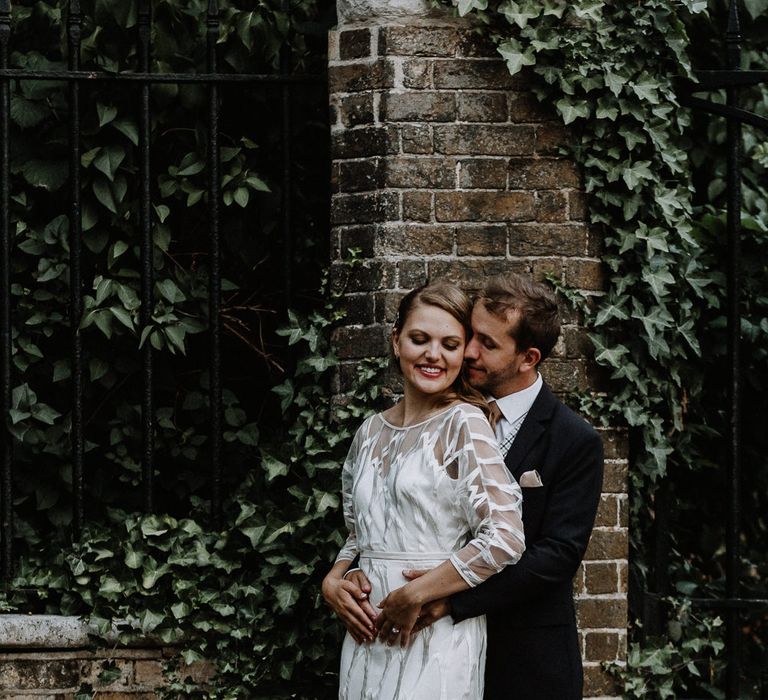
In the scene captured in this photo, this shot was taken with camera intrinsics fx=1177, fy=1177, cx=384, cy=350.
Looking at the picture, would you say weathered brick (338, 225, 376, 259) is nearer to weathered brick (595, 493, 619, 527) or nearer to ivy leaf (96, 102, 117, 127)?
ivy leaf (96, 102, 117, 127)

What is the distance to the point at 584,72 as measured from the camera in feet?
11.9

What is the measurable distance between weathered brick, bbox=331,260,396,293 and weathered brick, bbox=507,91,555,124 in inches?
24.0

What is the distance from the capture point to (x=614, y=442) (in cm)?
370

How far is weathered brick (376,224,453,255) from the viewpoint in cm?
361

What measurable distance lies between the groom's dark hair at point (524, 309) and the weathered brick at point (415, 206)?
26.4 inches

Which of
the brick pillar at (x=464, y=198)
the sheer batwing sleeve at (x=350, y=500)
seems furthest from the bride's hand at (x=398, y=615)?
the brick pillar at (x=464, y=198)

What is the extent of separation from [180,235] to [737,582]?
7.38ft

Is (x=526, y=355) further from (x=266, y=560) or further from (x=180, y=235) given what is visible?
(x=180, y=235)

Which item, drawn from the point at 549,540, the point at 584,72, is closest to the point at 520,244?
the point at 584,72

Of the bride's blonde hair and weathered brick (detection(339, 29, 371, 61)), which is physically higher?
weathered brick (detection(339, 29, 371, 61))

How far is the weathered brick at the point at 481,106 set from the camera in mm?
3643

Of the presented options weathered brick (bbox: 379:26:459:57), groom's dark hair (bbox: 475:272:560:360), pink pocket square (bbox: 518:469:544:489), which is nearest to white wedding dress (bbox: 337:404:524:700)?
pink pocket square (bbox: 518:469:544:489)

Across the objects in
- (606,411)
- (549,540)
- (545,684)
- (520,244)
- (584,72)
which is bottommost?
(545,684)

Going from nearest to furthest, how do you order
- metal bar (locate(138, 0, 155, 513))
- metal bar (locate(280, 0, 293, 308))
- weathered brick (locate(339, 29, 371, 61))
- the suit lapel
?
the suit lapel, weathered brick (locate(339, 29, 371, 61)), metal bar (locate(138, 0, 155, 513)), metal bar (locate(280, 0, 293, 308))
